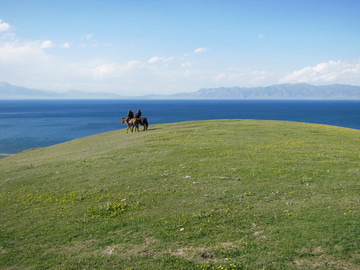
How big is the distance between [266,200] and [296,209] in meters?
1.63

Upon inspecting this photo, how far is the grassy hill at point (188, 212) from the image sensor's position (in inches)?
401

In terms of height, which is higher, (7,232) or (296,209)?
(296,209)

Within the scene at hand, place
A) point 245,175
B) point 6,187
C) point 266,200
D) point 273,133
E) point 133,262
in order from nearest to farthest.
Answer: point 133,262 → point 266,200 → point 245,175 → point 6,187 → point 273,133

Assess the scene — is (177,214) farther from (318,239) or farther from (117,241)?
(318,239)

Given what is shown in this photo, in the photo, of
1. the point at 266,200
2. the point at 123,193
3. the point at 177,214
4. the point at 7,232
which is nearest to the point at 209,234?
the point at 177,214

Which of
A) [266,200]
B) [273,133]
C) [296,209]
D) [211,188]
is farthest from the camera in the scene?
[273,133]

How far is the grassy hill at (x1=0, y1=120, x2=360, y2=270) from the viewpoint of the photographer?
33.4 feet

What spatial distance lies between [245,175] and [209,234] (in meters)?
8.07

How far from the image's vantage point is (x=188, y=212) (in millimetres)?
13961

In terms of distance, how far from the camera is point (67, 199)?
57.0 ft

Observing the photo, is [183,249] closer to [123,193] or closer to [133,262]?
[133,262]

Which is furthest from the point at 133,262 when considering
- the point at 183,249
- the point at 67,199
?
the point at 67,199

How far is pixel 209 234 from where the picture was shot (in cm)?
1165

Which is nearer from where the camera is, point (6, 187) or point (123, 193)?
point (123, 193)
